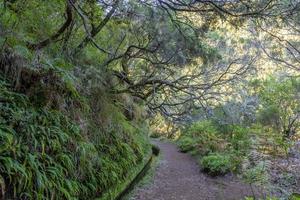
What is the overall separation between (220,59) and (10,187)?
6658 mm

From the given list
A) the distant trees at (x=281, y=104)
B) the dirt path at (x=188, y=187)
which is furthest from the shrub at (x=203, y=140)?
the distant trees at (x=281, y=104)

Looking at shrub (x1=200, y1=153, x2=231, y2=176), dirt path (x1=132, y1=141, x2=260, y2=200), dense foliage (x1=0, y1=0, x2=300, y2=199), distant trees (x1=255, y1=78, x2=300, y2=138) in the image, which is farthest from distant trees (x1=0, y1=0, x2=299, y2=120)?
distant trees (x1=255, y1=78, x2=300, y2=138)

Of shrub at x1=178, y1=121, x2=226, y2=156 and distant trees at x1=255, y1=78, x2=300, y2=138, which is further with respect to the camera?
distant trees at x1=255, y1=78, x2=300, y2=138

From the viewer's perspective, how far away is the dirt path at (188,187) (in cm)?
736

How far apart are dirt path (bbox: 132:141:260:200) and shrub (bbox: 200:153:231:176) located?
0.22 m

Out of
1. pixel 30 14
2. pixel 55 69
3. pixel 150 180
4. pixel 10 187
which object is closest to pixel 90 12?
pixel 30 14

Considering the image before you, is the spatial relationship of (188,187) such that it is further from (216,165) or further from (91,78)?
(91,78)

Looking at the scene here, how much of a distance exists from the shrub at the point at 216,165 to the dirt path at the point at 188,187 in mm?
223

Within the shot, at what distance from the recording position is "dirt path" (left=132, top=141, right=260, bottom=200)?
24.2 feet

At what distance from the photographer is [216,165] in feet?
32.6

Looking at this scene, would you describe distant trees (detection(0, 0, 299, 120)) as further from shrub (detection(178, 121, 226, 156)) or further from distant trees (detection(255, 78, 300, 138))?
distant trees (detection(255, 78, 300, 138))

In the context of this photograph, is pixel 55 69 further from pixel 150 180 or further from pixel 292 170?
pixel 292 170

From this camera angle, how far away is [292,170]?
954cm

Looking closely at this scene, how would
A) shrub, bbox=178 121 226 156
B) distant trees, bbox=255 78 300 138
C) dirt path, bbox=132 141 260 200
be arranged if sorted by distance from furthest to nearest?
distant trees, bbox=255 78 300 138, shrub, bbox=178 121 226 156, dirt path, bbox=132 141 260 200
